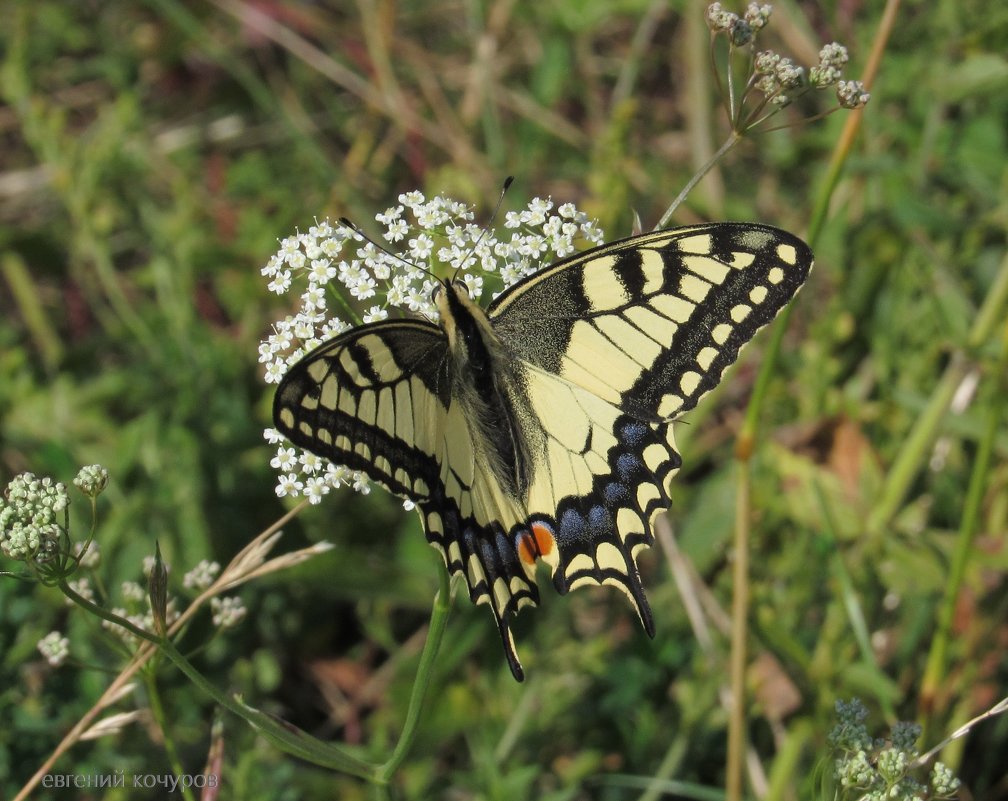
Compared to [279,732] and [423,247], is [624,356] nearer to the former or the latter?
[423,247]

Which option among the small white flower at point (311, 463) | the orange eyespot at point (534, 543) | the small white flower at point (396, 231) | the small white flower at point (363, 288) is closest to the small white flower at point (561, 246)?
the small white flower at point (396, 231)

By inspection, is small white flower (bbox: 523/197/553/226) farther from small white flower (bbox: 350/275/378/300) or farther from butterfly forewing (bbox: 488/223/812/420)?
small white flower (bbox: 350/275/378/300)

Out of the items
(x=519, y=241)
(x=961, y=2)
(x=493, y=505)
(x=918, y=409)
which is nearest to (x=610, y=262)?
(x=519, y=241)

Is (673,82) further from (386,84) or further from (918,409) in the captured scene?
(918,409)

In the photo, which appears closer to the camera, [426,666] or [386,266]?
[426,666]

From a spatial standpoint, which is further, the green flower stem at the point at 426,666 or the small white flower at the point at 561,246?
the small white flower at the point at 561,246

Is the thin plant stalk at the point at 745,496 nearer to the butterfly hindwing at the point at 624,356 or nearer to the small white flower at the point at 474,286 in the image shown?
the butterfly hindwing at the point at 624,356

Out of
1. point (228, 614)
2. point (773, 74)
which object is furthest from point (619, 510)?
point (773, 74)

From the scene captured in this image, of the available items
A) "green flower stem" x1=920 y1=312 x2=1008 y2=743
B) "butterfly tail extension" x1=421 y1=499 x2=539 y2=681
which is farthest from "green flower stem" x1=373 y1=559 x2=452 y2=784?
"green flower stem" x1=920 y1=312 x2=1008 y2=743
